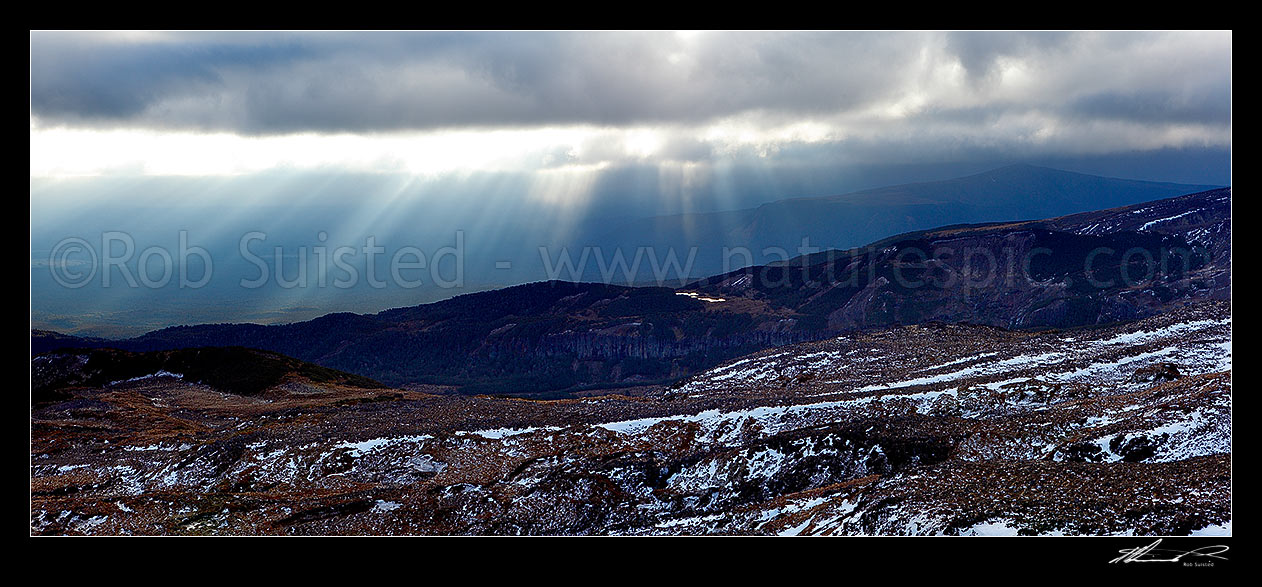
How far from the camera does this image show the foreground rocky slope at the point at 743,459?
2408 cm

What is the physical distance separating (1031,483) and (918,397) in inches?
810

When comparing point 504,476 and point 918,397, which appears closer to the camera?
point 504,476

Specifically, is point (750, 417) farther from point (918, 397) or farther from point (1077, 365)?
point (1077, 365)

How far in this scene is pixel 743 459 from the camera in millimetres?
35594

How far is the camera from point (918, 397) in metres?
44.6

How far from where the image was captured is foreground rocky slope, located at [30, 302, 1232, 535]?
2408 centimetres

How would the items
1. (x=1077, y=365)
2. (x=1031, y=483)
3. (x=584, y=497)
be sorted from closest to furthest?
(x=1031, y=483) → (x=584, y=497) → (x=1077, y=365)

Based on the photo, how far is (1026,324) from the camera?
198125mm
